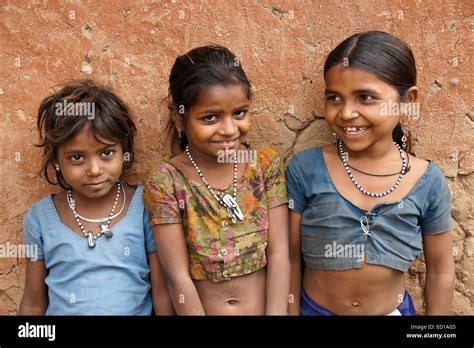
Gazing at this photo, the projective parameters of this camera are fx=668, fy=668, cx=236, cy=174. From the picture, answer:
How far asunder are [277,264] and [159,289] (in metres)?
0.52

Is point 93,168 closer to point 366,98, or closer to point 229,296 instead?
point 229,296

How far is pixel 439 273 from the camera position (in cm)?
295

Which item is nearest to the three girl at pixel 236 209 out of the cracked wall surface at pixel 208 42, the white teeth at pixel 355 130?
the white teeth at pixel 355 130

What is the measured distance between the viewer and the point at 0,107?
9.82ft

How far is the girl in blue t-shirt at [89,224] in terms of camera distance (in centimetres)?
274

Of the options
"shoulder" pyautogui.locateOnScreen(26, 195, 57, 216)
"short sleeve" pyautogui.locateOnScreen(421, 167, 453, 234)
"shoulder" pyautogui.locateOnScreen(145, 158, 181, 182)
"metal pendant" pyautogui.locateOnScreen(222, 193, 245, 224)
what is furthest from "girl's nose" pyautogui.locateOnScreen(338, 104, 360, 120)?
"shoulder" pyautogui.locateOnScreen(26, 195, 57, 216)

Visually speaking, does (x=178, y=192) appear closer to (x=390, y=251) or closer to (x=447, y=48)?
(x=390, y=251)

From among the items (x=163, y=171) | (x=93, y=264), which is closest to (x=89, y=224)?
(x=93, y=264)

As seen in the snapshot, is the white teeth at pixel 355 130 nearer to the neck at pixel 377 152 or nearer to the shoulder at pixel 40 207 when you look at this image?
the neck at pixel 377 152

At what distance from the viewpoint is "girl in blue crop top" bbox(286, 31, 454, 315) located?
271cm

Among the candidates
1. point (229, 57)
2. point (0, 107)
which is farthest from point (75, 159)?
point (229, 57)

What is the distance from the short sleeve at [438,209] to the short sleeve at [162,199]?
105 cm

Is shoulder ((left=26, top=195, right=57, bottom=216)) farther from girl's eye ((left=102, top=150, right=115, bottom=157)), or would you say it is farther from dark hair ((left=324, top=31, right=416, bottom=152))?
dark hair ((left=324, top=31, right=416, bottom=152))

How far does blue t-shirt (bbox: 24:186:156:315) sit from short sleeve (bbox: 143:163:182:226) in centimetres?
17
